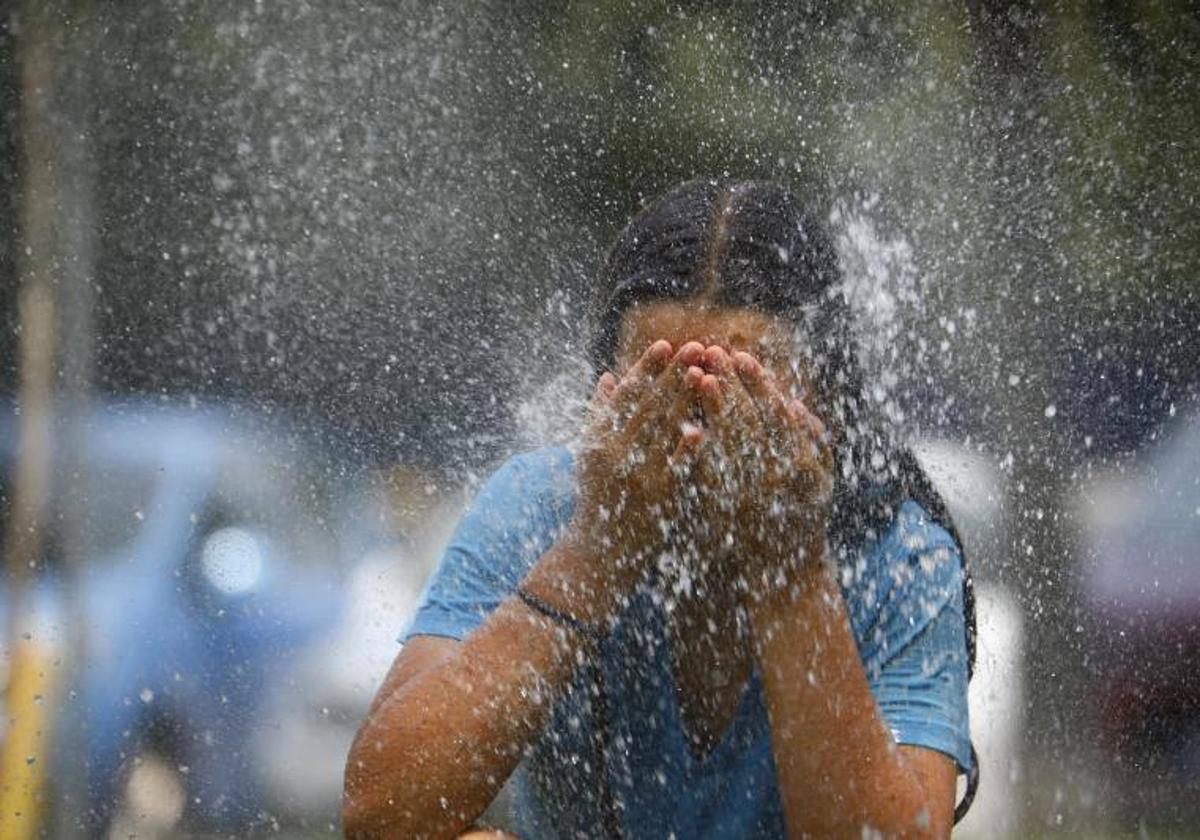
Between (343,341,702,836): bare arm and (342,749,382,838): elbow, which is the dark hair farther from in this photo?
(342,749,382,838): elbow

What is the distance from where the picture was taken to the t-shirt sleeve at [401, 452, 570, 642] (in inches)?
73.4

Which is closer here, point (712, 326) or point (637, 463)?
point (637, 463)

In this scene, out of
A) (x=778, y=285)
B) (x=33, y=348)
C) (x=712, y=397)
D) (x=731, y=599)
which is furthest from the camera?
(x=33, y=348)

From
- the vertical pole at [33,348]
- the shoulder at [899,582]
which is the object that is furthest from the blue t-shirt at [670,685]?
the vertical pole at [33,348]

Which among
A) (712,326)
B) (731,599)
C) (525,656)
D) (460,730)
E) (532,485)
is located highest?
(712,326)

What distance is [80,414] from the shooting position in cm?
532

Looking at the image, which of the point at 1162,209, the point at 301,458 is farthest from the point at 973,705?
the point at 301,458

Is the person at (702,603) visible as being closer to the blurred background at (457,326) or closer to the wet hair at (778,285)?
the wet hair at (778,285)

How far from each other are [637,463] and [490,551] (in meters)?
0.33

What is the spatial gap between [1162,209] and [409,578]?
302 centimetres

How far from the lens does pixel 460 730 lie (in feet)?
5.45

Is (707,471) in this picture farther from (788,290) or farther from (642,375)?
(788,290)

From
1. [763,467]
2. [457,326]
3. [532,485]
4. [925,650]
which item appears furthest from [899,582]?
[457,326]

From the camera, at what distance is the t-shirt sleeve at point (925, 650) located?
5.62 feet
